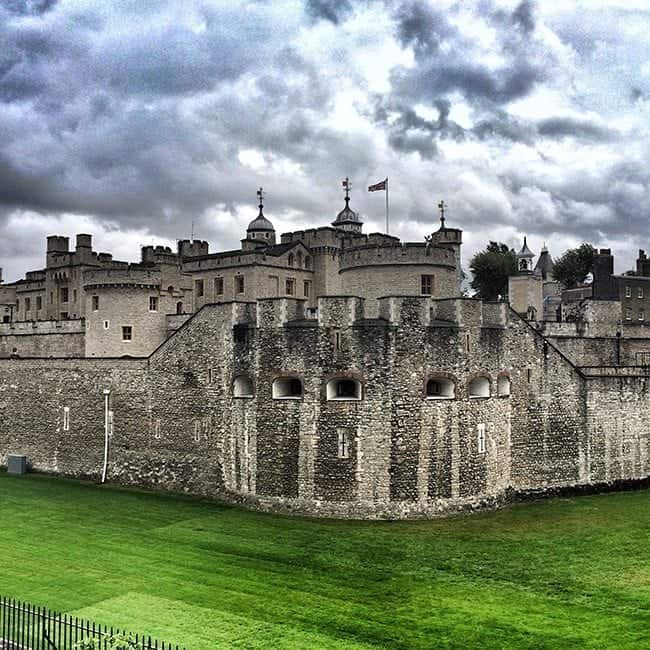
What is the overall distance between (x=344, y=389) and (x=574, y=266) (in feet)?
212

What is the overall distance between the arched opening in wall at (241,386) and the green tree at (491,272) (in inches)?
2099

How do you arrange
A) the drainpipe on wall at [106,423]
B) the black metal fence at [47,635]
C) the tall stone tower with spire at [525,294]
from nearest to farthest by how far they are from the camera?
the black metal fence at [47,635] → the drainpipe on wall at [106,423] → the tall stone tower with spire at [525,294]

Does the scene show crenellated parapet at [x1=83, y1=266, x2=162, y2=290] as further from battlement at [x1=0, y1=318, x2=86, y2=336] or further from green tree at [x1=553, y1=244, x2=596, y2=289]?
green tree at [x1=553, y1=244, x2=596, y2=289]

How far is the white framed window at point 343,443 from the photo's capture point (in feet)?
83.4

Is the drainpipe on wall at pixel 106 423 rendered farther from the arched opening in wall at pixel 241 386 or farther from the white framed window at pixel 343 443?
the white framed window at pixel 343 443

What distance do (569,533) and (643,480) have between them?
9066mm

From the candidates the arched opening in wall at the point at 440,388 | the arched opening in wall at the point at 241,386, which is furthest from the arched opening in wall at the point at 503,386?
the arched opening in wall at the point at 241,386

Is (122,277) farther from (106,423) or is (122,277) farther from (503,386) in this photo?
(503,386)

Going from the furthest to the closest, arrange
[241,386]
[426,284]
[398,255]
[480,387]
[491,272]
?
1. [491,272]
2. [426,284]
3. [398,255]
4. [241,386]
5. [480,387]

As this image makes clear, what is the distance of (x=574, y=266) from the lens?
85.0 metres

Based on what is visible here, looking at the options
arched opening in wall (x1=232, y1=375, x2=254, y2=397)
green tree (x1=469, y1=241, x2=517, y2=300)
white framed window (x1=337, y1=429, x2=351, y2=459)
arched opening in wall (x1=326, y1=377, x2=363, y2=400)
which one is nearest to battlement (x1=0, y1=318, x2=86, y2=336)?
arched opening in wall (x1=232, y1=375, x2=254, y2=397)

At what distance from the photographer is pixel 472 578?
772 inches

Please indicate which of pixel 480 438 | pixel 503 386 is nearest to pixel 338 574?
pixel 480 438

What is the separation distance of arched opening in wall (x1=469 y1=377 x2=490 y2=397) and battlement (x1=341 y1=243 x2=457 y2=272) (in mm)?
5763
